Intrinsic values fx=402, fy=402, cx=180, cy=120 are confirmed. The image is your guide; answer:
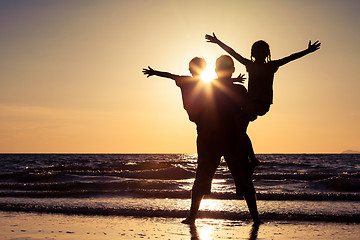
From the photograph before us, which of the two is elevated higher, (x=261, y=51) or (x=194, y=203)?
(x=261, y=51)

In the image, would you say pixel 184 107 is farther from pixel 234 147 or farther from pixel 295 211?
pixel 295 211

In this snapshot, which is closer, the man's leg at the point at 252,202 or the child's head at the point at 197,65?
the man's leg at the point at 252,202

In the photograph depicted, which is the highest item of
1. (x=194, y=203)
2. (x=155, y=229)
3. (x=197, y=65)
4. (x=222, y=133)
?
(x=197, y=65)

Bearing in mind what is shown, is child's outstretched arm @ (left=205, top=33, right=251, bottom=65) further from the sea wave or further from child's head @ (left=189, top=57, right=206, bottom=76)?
the sea wave

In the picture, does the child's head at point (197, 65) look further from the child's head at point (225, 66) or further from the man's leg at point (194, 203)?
the man's leg at point (194, 203)

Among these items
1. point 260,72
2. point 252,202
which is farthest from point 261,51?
point 252,202

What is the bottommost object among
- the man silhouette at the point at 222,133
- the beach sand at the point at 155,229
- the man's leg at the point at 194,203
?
the beach sand at the point at 155,229

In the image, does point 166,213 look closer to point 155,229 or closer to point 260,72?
point 155,229

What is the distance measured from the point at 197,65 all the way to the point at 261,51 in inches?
38.2

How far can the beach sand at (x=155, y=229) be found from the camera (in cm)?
519

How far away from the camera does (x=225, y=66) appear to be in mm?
5555

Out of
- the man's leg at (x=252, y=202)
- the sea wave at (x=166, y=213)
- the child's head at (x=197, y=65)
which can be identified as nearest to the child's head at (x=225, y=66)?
the child's head at (x=197, y=65)

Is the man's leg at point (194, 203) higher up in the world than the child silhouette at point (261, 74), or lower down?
lower down

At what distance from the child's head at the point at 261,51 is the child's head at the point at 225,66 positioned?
1.35 ft
